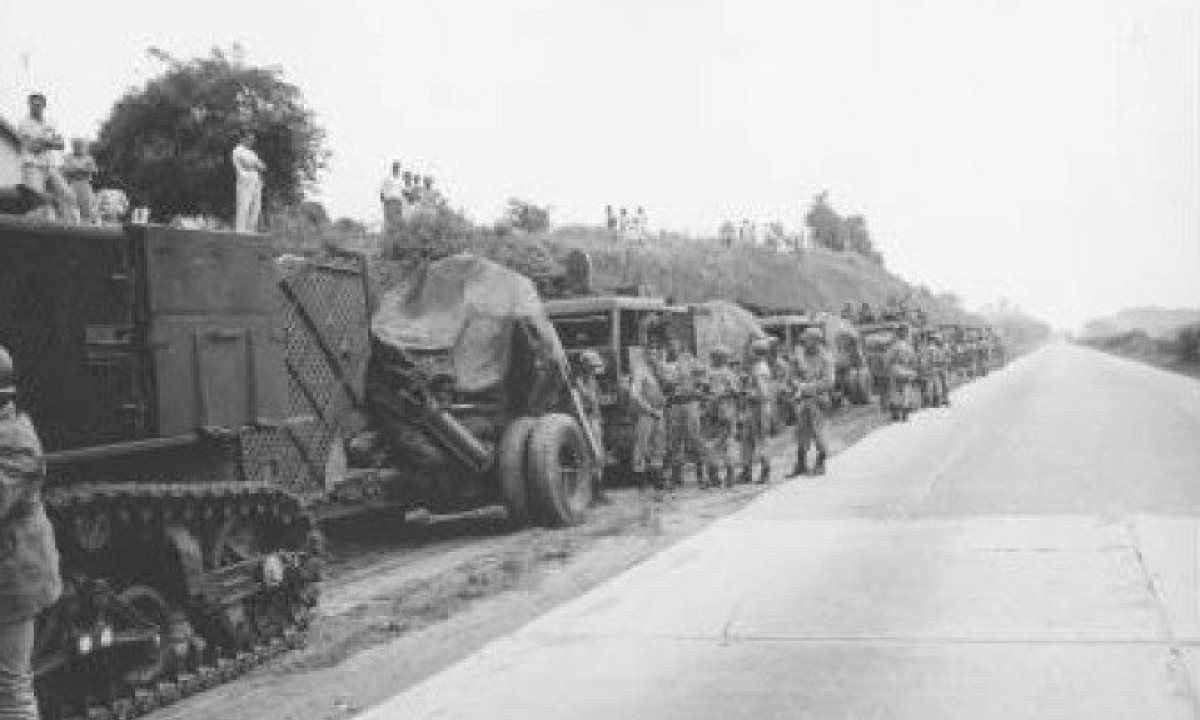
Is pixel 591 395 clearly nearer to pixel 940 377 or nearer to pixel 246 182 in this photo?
pixel 246 182

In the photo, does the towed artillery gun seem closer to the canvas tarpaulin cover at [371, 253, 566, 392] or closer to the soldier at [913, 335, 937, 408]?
the canvas tarpaulin cover at [371, 253, 566, 392]

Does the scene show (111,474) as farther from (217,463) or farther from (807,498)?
(807,498)

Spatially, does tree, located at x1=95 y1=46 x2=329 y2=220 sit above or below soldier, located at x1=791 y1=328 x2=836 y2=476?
above

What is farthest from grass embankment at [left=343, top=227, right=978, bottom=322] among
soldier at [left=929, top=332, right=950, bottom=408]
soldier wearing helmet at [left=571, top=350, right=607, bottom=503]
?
soldier wearing helmet at [left=571, top=350, right=607, bottom=503]

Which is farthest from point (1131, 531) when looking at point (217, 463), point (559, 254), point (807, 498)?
point (559, 254)

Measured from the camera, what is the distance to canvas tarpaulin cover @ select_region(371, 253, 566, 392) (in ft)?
45.3

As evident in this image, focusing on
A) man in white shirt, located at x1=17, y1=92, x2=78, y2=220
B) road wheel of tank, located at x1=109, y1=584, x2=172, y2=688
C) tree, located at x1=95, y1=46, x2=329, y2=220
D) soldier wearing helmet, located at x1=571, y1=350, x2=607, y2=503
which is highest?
tree, located at x1=95, y1=46, x2=329, y2=220

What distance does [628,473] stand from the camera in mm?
18359

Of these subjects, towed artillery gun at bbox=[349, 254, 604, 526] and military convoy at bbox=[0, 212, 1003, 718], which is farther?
towed artillery gun at bbox=[349, 254, 604, 526]

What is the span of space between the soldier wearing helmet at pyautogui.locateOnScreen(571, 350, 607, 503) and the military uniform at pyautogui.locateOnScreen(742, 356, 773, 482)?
212 cm

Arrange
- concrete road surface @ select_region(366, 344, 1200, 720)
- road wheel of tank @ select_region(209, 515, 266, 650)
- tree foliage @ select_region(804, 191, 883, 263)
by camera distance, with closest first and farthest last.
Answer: concrete road surface @ select_region(366, 344, 1200, 720) → road wheel of tank @ select_region(209, 515, 266, 650) → tree foliage @ select_region(804, 191, 883, 263)

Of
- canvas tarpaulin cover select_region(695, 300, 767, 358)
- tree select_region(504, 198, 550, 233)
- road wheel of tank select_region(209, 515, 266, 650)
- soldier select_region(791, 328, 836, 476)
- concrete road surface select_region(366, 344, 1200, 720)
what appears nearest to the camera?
concrete road surface select_region(366, 344, 1200, 720)

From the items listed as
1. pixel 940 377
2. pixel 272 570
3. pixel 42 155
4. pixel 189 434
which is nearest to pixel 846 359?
pixel 940 377

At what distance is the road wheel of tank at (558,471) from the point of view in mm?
13719
